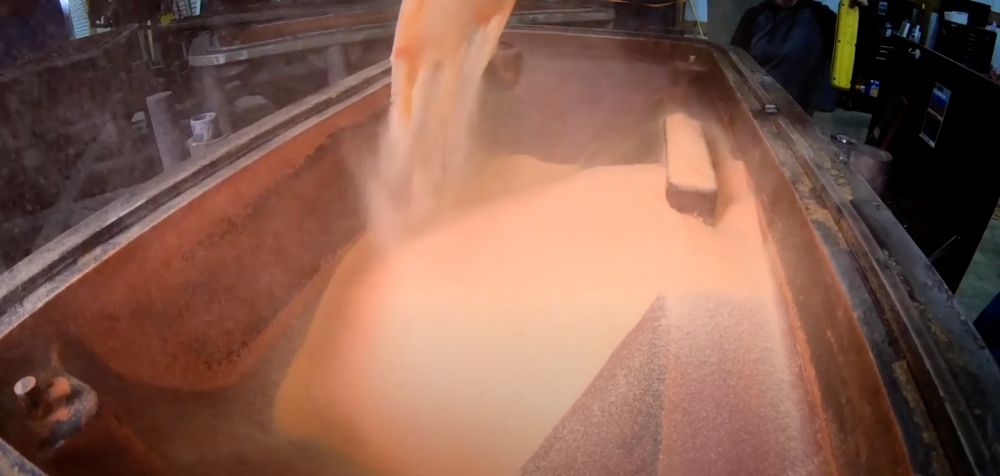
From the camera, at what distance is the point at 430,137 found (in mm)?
1462

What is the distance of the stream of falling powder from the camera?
4.43 ft

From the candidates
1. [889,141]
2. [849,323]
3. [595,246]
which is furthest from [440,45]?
[889,141]

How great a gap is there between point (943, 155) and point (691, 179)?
143cm

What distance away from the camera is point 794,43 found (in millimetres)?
3137

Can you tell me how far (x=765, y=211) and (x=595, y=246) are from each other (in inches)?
13.0

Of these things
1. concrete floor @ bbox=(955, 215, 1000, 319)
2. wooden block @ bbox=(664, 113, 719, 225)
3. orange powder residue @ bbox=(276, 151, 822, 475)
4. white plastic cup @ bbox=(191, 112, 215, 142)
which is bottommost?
concrete floor @ bbox=(955, 215, 1000, 319)

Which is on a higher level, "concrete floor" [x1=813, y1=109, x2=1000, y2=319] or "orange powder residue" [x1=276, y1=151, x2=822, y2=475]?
"orange powder residue" [x1=276, y1=151, x2=822, y2=475]

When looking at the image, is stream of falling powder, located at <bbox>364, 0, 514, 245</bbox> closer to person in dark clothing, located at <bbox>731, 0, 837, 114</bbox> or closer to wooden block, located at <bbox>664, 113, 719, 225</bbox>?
wooden block, located at <bbox>664, 113, 719, 225</bbox>

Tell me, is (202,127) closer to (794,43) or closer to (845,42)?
(794,43)

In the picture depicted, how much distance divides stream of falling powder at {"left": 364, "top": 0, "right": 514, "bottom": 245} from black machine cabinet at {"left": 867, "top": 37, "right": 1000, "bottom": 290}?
1549mm

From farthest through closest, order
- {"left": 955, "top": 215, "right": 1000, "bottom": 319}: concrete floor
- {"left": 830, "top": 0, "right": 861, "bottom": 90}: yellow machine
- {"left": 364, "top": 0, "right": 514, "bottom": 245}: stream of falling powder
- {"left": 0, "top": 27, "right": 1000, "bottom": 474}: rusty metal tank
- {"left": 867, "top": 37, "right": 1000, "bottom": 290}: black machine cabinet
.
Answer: {"left": 830, "top": 0, "right": 861, "bottom": 90}: yellow machine < {"left": 955, "top": 215, "right": 1000, "bottom": 319}: concrete floor < {"left": 867, "top": 37, "right": 1000, "bottom": 290}: black machine cabinet < {"left": 364, "top": 0, "right": 514, "bottom": 245}: stream of falling powder < {"left": 0, "top": 27, "right": 1000, "bottom": 474}: rusty metal tank

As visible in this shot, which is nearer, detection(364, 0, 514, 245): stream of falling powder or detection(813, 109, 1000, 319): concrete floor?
detection(364, 0, 514, 245): stream of falling powder

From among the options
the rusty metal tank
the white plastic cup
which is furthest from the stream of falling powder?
the white plastic cup

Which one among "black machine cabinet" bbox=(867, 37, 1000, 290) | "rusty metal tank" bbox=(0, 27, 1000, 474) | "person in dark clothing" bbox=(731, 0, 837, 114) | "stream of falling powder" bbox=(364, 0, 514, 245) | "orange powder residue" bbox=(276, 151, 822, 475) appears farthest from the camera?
"person in dark clothing" bbox=(731, 0, 837, 114)
